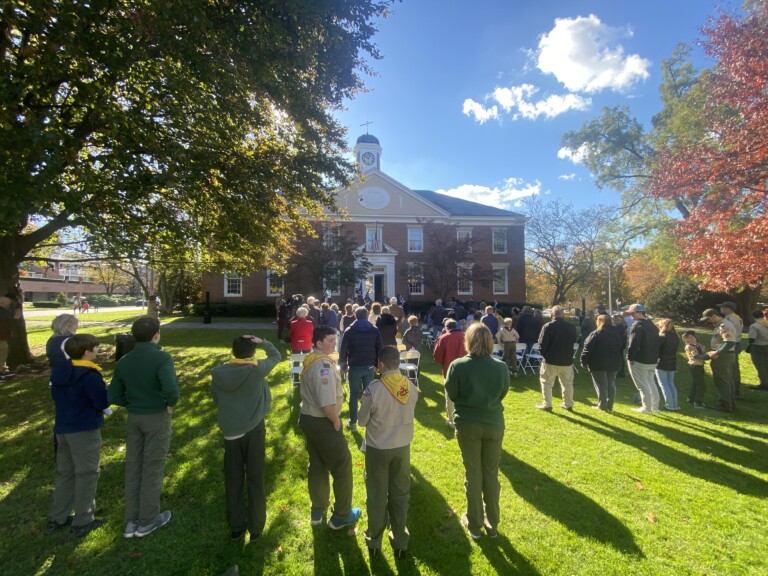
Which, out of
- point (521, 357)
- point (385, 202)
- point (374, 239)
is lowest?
point (521, 357)

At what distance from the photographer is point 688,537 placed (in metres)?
3.37

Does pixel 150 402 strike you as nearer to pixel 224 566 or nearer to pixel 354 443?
pixel 224 566

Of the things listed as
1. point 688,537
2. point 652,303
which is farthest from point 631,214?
point 688,537

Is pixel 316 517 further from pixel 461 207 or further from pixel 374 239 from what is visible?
pixel 461 207

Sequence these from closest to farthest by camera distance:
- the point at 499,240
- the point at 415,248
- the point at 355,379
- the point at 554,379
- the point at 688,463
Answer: the point at 688,463 < the point at 355,379 < the point at 554,379 < the point at 415,248 < the point at 499,240

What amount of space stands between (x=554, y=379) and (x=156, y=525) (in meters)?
6.44

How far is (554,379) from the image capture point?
695cm

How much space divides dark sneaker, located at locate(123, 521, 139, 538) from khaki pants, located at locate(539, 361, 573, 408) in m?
6.37

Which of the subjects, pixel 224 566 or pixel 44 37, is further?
pixel 44 37

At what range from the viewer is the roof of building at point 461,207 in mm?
30859

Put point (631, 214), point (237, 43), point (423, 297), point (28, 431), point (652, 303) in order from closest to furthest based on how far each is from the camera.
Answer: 1. point (28, 431)
2. point (237, 43)
3. point (631, 214)
4. point (652, 303)
5. point (423, 297)

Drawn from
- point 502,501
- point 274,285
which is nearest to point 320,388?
point 502,501

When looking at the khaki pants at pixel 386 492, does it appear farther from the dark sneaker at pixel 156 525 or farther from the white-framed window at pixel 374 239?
the white-framed window at pixel 374 239

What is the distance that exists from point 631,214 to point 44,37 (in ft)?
88.4
